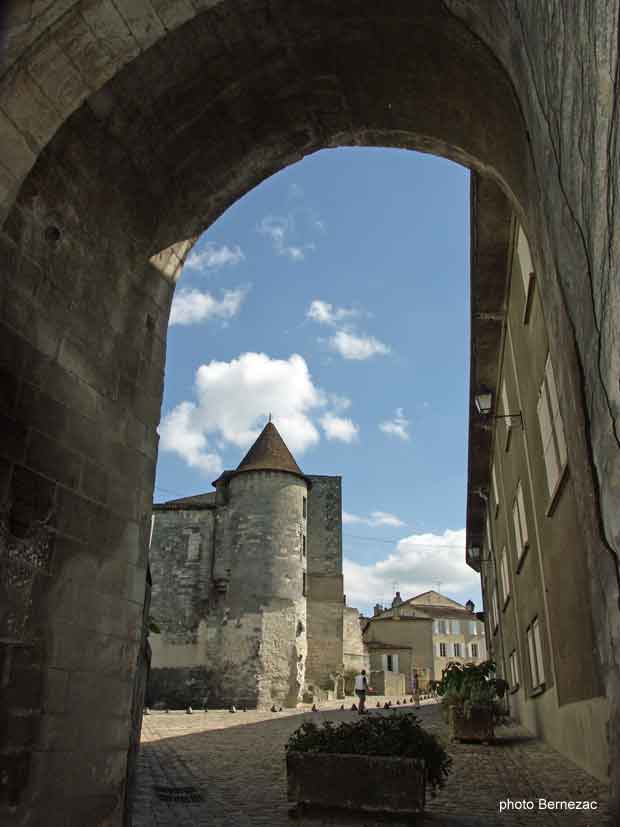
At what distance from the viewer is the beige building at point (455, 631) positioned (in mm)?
60219

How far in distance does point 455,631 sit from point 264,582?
122 feet

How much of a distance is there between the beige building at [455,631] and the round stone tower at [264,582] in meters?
33.3

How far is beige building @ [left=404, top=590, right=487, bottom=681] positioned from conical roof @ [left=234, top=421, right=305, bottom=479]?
33.3 metres

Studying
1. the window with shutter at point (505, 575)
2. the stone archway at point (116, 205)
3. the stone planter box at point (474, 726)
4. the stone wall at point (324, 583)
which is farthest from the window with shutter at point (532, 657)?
the stone wall at point (324, 583)

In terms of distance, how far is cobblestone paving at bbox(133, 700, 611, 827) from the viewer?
4.83m

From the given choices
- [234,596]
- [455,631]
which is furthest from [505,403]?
Answer: [455,631]

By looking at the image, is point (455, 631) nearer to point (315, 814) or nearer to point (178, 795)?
point (178, 795)

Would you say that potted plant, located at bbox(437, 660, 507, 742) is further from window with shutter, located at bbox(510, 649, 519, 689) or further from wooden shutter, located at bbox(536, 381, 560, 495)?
window with shutter, located at bbox(510, 649, 519, 689)

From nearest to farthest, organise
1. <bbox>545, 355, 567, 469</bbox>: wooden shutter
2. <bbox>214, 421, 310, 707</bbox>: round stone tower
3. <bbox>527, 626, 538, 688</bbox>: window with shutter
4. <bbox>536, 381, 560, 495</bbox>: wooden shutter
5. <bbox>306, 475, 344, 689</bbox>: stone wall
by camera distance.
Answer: <bbox>545, 355, 567, 469</bbox>: wooden shutter, <bbox>536, 381, 560, 495</bbox>: wooden shutter, <bbox>527, 626, 538, 688</bbox>: window with shutter, <bbox>214, 421, 310, 707</bbox>: round stone tower, <bbox>306, 475, 344, 689</bbox>: stone wall

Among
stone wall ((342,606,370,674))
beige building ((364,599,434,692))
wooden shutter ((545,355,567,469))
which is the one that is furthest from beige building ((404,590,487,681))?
wooden shutter ((545,355,567,469))

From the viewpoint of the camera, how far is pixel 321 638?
34.2 m

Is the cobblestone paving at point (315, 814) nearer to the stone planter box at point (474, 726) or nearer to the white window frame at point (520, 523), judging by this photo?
the stone planter box at point (474, 726)

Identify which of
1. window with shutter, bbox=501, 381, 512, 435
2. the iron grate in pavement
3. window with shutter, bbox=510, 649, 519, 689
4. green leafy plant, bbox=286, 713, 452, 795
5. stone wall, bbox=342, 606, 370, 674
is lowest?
the iron grate in pavement

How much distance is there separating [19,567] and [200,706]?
27449 millimetres
